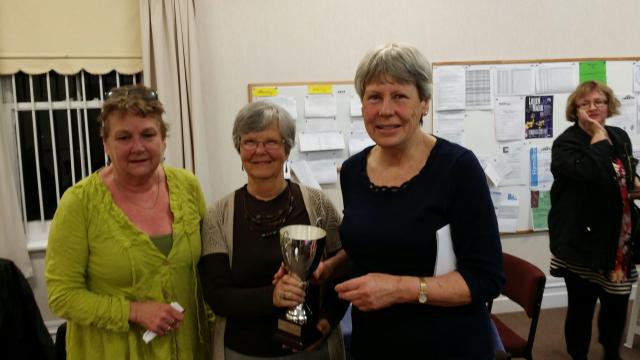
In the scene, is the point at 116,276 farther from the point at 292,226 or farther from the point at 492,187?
the point at 492,187

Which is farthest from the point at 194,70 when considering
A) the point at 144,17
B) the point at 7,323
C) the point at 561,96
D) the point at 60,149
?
the point at 561,96

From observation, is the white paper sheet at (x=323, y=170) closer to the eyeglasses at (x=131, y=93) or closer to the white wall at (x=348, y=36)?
the white wall at (x=348, y=36)

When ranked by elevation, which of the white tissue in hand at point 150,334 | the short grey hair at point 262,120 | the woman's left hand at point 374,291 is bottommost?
the white tissue in hand at point 150,334

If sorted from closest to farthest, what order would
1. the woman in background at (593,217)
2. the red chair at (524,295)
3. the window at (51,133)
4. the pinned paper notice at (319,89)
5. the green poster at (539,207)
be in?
the red chair at (524,295) < the woman in background at (593,217) < the window at (51,133) < the pinned paper notice at (319,89) < the green poster at (539,207)

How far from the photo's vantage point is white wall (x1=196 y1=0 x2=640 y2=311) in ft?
10.9

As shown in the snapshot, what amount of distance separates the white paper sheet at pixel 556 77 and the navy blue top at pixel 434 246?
9.64 feet

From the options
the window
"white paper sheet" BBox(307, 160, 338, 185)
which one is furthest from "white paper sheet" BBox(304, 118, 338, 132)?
the window

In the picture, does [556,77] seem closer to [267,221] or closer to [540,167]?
[540,167]

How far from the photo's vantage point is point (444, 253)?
44.2 inches

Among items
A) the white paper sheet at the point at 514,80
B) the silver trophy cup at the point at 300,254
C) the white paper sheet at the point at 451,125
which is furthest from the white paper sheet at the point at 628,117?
the silver trophy cup at the point at 300,254

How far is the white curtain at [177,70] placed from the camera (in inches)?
121

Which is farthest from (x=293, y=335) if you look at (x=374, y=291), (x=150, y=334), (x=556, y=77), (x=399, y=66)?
(x=556, y=77)

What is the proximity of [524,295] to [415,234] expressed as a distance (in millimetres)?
1402

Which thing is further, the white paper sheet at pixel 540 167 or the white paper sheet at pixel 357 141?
the white paper sheet at pixel 540 167
